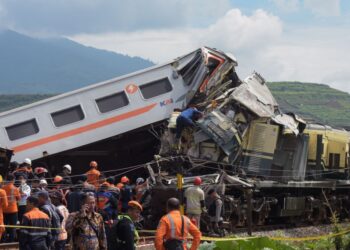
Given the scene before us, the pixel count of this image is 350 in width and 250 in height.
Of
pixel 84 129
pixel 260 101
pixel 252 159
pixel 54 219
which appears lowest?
pixel 54 219

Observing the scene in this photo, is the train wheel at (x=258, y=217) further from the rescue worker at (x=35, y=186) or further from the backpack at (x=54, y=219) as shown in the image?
the backpack at (x=54, y=219)

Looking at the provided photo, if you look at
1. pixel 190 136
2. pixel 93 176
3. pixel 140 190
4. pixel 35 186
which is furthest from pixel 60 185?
pixel 190 136

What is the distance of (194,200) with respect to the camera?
53.2 ft

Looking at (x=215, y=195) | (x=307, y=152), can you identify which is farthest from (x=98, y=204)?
(x=307, y=152)

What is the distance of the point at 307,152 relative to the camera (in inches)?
814

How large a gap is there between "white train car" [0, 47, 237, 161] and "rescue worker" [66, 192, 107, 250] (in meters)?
10.0

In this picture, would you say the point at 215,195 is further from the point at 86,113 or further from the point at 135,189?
the point at 86,113

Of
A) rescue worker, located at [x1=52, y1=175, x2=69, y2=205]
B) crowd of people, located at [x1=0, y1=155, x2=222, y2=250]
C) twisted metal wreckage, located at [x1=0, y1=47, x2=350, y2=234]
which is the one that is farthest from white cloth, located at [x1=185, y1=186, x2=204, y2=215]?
rescue worker, located at [x1=52, y1=175, x2=69, y2=205]

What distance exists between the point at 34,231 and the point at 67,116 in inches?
379

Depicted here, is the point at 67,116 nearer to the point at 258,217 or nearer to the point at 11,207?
the point at 11,207

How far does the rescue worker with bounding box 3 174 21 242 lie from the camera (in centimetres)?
1472

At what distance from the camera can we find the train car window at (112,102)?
1942 centimetres

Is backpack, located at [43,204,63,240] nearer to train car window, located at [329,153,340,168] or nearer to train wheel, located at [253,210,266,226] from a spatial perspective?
train wheel, located at [253,210,266,226]

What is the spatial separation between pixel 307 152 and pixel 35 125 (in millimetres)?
7643
